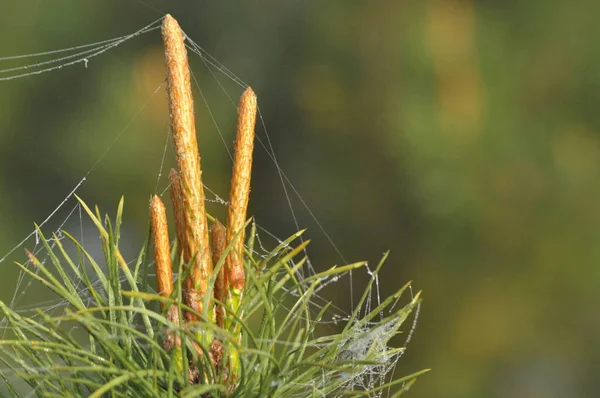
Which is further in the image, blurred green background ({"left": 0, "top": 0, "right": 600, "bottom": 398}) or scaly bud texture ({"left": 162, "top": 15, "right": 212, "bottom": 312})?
blurred green background ({"left": 0, "top": 0, "right": 600, "bottom": 398})

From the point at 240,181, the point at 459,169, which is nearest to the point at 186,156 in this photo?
the point at 240,181

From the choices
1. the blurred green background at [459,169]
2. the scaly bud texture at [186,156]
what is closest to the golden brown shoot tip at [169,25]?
the scaly bud texture at [186,156]

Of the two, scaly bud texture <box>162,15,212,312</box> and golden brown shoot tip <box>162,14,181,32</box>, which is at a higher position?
golden brown shoot tip <box>162,14,181,32</box>

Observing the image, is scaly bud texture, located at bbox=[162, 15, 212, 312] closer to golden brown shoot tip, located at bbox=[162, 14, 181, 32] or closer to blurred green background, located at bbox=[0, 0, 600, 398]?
golden brown shoot tip, located at bbox=[162, 14, 181, 32]

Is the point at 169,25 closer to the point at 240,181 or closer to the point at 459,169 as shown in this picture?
the point at 240,181

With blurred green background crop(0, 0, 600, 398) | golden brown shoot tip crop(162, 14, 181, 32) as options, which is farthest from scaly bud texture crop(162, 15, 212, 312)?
blurred green background crop(0, 0, 600, 398)

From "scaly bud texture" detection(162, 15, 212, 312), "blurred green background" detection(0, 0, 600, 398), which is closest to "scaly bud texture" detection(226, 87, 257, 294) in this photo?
"scaly bud texture" detection(162, 15, 212, 312)

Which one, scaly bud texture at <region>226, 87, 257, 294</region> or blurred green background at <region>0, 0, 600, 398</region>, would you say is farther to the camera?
blurred green background at <region>0, 0, 600, 398</region>

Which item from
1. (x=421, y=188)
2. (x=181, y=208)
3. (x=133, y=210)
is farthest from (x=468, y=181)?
(x=181, y=208)
